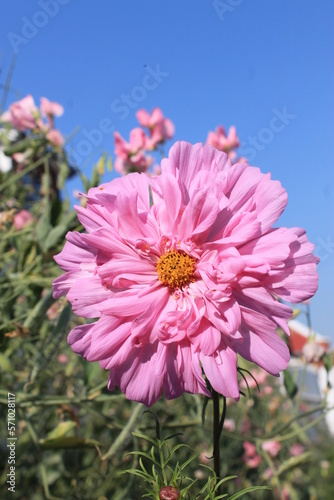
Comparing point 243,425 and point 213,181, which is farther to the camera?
point 243,425

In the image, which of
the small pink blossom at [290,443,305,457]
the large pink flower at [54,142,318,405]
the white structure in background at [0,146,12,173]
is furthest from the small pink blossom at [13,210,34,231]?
the small pink blossom at [290,443,305,457]

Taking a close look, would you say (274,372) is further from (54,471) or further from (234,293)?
(54,471)

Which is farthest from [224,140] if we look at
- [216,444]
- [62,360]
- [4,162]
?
[216,444]

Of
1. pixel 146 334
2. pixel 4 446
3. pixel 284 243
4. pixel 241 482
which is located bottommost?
pixel 4 446

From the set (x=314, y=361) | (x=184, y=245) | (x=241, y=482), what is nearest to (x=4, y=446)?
(x=314, y=361)

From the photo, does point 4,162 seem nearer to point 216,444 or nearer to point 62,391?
point 62,391
